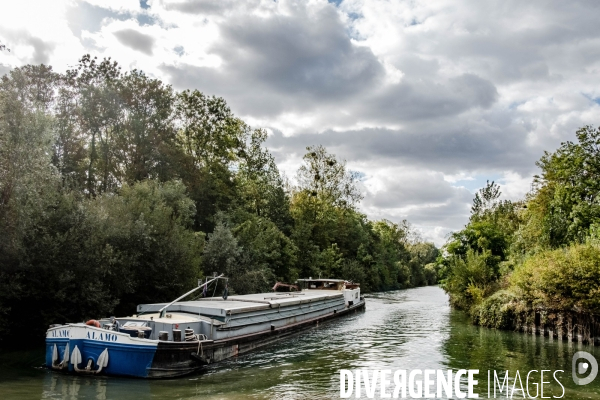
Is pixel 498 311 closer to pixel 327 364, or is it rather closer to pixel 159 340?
pixel 327 364

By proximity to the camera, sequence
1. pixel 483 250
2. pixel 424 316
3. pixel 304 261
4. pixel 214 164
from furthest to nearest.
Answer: pixel 304 261 → pixel 214 164 → pixel 483 250 → pixel 424 316

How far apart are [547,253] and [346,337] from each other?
12246mm

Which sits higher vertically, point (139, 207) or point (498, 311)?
point (139, 207)

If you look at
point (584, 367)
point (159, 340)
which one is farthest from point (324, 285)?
point (159, 340)

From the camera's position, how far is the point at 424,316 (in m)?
39.4

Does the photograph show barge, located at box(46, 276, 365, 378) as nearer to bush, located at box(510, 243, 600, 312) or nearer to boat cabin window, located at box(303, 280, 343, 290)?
bush, located at box(510, 243, 600, 312)

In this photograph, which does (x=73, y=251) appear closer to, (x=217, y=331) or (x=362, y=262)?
(x=217, y=331)

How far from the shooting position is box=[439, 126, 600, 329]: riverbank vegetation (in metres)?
25.8

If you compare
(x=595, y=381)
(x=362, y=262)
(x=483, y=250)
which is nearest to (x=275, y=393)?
(x=595, y=381)

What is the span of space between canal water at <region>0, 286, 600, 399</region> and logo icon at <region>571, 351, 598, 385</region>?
0.89 ft

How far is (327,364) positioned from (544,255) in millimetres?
17276

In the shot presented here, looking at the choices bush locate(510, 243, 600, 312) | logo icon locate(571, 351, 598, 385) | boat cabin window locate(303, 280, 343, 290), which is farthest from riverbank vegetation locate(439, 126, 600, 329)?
boat cabin window locate(303, 280, 343, 290)

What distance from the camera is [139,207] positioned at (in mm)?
29844

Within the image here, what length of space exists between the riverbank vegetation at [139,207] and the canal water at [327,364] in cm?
431
